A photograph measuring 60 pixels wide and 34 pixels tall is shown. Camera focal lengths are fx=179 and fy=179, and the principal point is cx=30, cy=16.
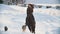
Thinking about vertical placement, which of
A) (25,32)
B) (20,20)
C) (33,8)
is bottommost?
(25,32)

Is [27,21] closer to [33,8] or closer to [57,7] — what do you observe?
[33,8]

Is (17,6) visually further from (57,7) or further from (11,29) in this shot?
(57,7)

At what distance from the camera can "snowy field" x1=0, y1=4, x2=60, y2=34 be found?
6.28 ft

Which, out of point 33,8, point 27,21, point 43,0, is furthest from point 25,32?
point 43,0

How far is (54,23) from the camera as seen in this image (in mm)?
1930

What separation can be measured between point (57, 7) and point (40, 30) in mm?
314

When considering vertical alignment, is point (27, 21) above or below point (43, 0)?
below

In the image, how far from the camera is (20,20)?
1.94m

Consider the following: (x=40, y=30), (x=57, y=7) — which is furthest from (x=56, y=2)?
(x=40, y=30)

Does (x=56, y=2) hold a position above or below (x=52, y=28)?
above

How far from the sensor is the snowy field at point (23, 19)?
1915mm

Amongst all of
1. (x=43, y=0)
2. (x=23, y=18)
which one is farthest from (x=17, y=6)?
(x=43, y=0)

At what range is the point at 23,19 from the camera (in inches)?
76.6

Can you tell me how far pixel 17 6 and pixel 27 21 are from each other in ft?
0.65
